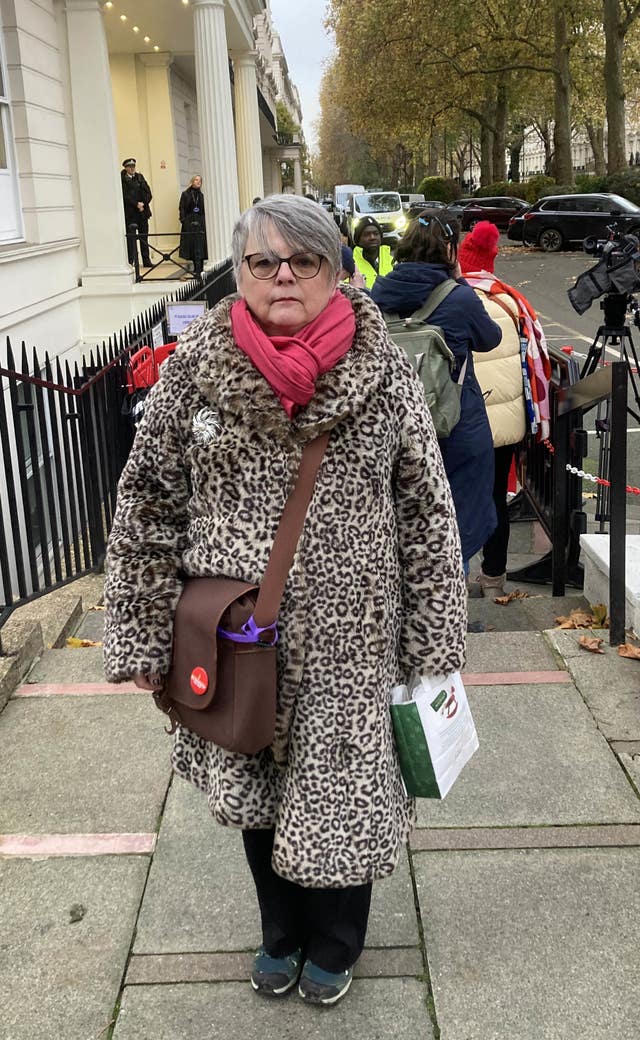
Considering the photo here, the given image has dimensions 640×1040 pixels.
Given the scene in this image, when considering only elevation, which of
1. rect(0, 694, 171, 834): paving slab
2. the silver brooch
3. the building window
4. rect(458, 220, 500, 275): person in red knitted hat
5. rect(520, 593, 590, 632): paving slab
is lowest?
rect(520, 593, 590, 632): paving slab

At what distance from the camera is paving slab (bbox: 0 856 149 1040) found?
2.35 m

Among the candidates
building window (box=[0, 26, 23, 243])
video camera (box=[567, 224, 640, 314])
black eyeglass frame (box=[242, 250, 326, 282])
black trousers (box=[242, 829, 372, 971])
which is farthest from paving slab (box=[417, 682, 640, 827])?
building window (box=[0, 26, 23, 243])

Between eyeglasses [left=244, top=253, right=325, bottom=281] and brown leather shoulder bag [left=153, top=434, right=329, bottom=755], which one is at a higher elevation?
eyeglasses [left=244, top=253, right=325, bottom=281]

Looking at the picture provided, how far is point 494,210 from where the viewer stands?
3844cm

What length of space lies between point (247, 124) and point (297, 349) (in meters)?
24.6

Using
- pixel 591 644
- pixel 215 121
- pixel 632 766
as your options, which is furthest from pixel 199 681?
pixel 215 121

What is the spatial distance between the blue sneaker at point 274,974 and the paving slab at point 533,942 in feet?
1.13

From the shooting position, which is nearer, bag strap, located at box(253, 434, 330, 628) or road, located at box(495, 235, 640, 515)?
bag strap, located at box(253, 434, 330, 628)

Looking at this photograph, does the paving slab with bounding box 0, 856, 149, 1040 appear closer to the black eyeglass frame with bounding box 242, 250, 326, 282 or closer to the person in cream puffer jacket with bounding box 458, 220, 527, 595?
the black eyeglass frame with bounding box 242, 250, 326, 282

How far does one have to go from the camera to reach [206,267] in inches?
679

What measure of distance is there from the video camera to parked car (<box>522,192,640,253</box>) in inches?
889

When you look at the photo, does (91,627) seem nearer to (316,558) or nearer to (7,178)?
(316,558)

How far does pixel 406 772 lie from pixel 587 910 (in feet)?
2.67

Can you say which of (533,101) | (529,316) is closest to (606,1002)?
(529,316)
